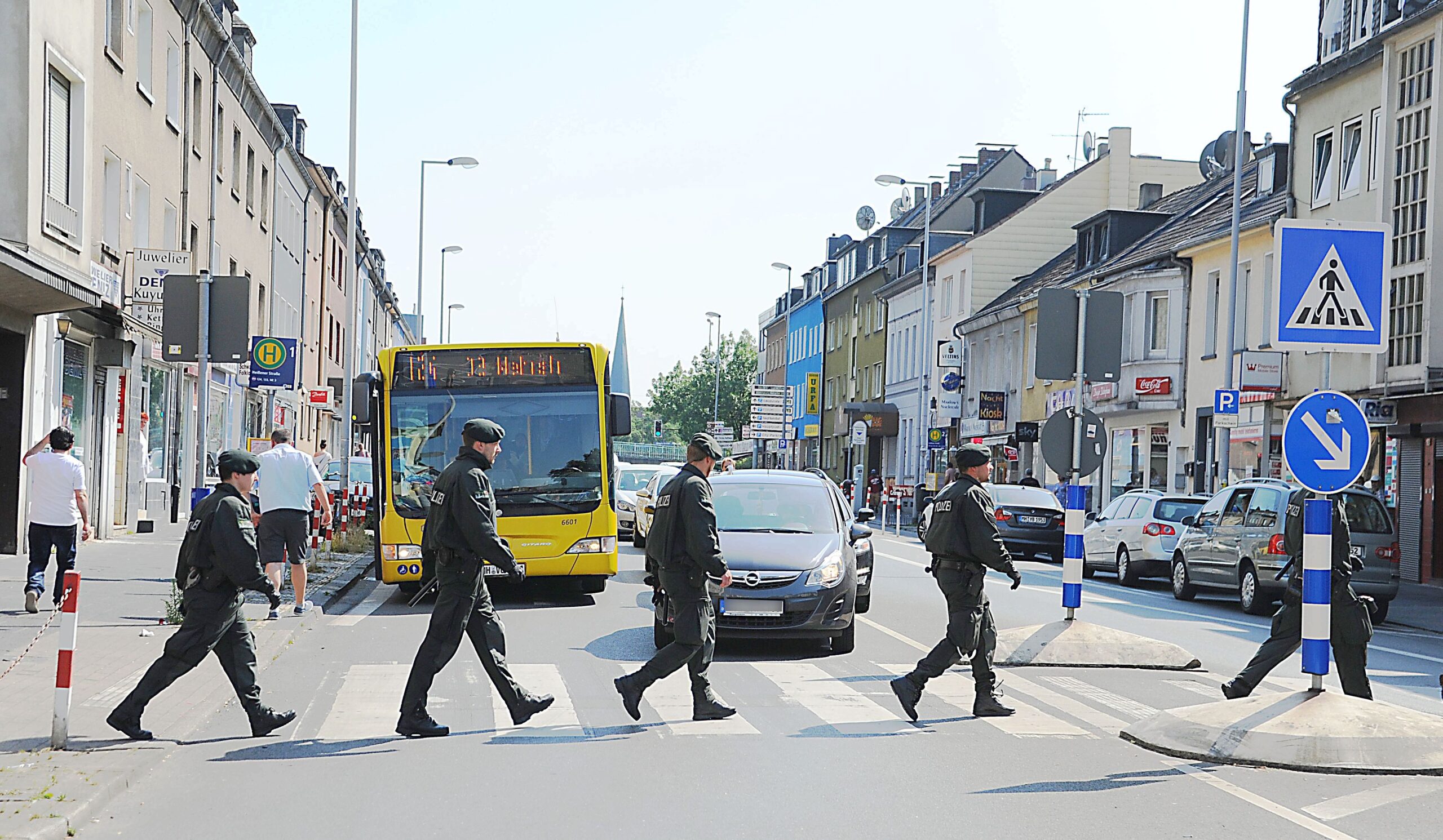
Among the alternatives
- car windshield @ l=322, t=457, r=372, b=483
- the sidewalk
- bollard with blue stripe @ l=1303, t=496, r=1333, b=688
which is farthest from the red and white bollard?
car windshield @ l=322, t=457, r=372, b=483

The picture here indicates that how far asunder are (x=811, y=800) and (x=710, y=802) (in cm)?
47

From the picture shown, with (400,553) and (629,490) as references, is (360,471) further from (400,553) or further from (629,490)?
(400,553)

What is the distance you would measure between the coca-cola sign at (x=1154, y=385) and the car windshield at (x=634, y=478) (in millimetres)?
13963

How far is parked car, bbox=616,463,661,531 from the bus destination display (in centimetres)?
1170

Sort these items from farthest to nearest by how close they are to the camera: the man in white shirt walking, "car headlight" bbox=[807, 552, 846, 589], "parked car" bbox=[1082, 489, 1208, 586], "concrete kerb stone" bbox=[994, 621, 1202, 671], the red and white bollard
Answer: "parked car" bbox=[1082, 489, 1208, 586]
the man in white shirt walking
"car headlight" bbox=[807, 552, 846, 589]
"concrete kerb stone" bbox=[994, 621, 1202, 671]
the red and white bollard

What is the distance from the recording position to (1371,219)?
29.2 m

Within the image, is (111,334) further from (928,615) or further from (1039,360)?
(1039,360)

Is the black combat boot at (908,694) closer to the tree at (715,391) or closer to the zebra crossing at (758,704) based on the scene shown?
the zebra crossing at (758,704)

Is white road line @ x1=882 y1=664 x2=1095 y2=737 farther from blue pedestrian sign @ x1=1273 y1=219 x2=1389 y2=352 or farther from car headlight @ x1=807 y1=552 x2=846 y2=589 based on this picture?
blue pedestrian sign @ x1=1273 y1=219 x2=1389 y2=352

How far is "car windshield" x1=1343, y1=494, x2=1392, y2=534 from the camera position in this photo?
63.2 ft

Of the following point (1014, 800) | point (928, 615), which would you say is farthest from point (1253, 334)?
point (1014, 800)

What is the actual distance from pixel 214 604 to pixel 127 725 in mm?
746

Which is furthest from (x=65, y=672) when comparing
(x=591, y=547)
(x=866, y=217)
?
(x=866, y=217)

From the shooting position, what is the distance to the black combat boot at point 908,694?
955cm
